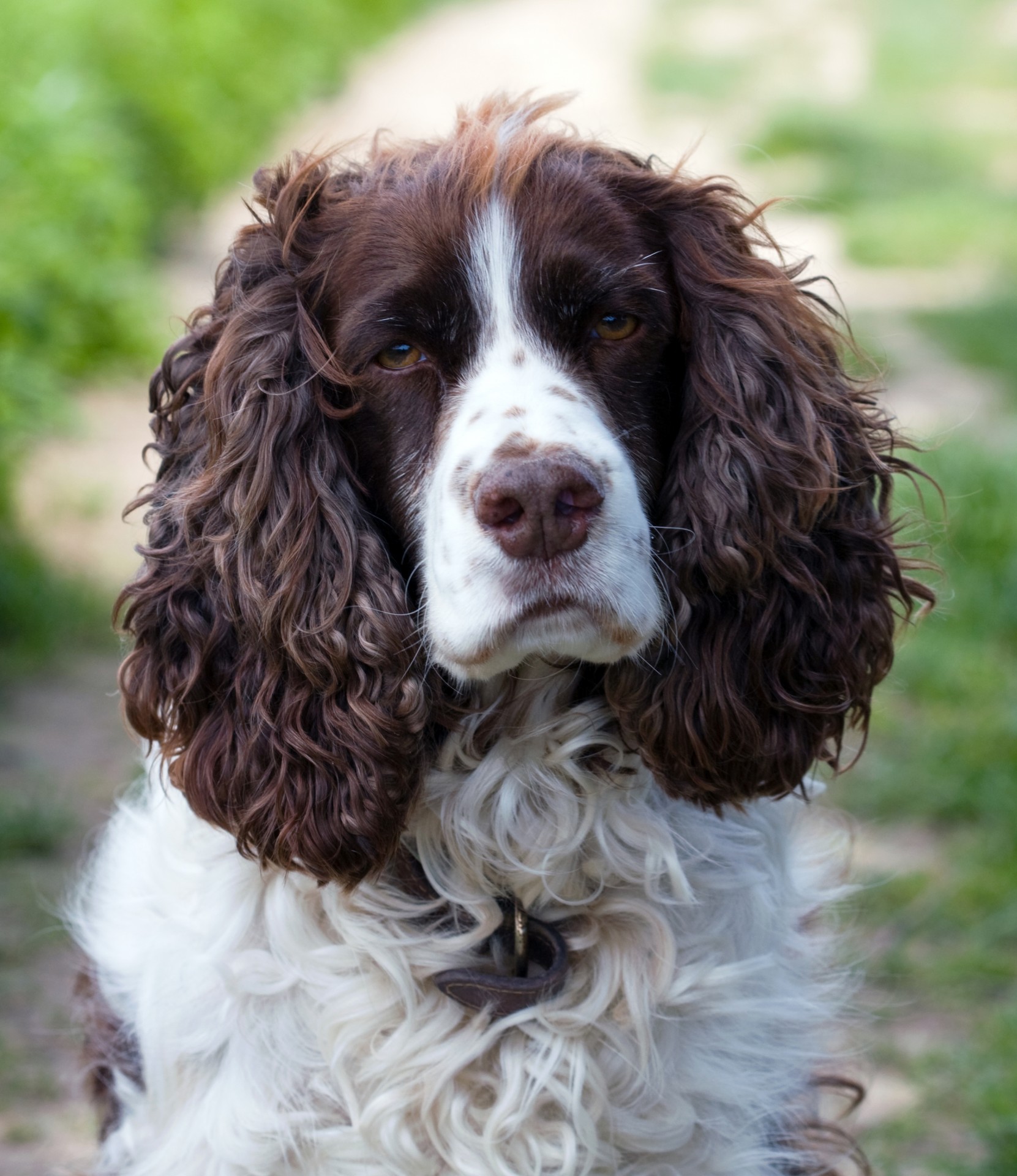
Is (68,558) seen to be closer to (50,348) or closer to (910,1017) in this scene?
(50,348)

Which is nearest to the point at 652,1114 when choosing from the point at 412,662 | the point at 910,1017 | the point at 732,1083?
the point at 732,1083

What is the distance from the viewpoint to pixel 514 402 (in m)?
2.51

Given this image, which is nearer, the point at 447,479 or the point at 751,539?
the point at 447,479

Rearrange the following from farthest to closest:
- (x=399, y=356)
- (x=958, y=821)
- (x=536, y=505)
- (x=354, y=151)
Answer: (x=958, y=821) < (x=354, y=151) < (x=399, y=356) < (x=536, y=505)

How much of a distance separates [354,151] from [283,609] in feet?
3.47

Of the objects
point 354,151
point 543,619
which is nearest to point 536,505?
point 543,619

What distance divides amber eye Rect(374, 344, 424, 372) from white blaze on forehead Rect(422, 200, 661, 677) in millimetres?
107

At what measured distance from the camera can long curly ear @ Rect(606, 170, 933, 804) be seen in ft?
8.98

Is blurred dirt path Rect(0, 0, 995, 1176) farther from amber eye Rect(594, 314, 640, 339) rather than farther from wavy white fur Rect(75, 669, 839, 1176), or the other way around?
wavy white fur Rect(75, 669, 839, 1176)

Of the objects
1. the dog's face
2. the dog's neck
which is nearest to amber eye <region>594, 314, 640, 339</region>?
the dog's face

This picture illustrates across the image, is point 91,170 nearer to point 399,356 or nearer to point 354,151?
point 354,151

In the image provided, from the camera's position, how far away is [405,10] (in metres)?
27.4

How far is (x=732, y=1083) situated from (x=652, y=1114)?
0.16m

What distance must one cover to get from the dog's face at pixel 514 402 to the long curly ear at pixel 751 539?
2.9 inches
